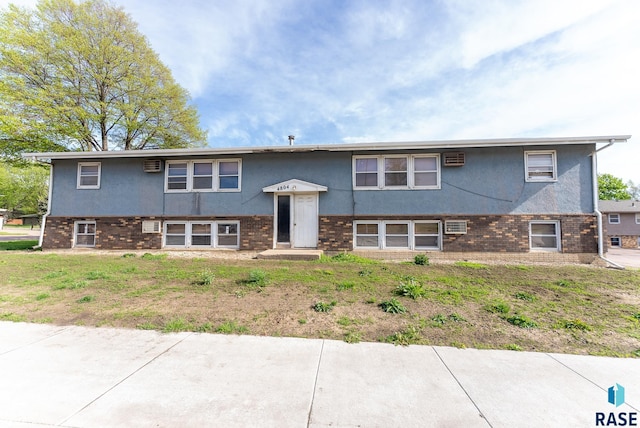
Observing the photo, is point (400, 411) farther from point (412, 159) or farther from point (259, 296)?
point (412, 159)

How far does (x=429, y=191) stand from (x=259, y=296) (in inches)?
292

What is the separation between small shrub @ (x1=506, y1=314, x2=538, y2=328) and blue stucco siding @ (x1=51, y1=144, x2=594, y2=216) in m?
5.97

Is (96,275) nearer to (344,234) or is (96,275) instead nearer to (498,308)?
(344,234)

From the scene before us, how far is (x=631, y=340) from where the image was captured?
3.67 metres

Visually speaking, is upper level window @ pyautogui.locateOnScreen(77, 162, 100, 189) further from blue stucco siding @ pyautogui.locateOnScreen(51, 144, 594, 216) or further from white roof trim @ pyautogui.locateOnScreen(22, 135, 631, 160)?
white roof trim @ pyautogui.locateOnScreen(22, 135, 631, 160)

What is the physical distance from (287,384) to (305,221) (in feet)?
A: 25.5

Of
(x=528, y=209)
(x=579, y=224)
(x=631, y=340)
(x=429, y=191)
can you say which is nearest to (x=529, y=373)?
(x=631, y=340)

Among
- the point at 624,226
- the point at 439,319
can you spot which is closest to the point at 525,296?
the point at 439,319

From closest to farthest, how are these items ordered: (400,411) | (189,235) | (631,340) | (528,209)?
(400,411) < (631,340) < (528,209) < (189,235)

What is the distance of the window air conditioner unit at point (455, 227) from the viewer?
9531 millimetres

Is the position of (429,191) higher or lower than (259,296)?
higher

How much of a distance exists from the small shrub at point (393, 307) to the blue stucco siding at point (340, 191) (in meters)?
5.62

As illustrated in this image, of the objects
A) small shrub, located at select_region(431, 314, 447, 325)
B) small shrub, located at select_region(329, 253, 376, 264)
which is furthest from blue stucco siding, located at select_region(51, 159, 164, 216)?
small shrub, located at select_region(431, 314, 447, 325)

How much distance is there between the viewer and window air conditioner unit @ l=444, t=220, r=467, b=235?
9531 mm
